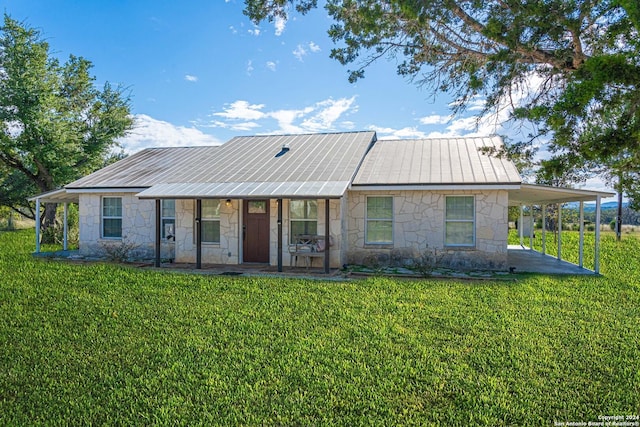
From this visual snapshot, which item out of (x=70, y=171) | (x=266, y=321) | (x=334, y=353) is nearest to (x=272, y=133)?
(x=70, y=171)

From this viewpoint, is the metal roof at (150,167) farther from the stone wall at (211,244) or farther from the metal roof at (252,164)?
the stone wall at (211,244)

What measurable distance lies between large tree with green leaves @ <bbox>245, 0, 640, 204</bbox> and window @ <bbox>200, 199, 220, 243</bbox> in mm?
6948

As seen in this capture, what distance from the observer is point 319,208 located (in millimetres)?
11445

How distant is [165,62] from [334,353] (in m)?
13.5

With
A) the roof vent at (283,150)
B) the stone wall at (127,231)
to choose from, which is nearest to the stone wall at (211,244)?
the stone wall at (127,231)

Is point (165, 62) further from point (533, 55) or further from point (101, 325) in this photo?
point (533, 55)

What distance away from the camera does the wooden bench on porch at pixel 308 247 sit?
10.9 meters

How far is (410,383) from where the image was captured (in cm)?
399

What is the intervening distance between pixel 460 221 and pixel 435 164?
2.17 metres

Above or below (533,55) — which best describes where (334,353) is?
below

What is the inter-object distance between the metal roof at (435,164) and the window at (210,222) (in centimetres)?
441

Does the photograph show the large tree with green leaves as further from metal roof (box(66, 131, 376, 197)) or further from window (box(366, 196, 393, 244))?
window (box(366, 196, 393, 244))

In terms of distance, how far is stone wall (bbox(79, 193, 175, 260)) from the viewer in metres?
13.0

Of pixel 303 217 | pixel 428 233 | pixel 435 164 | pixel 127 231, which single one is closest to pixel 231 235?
pixel 303 217
